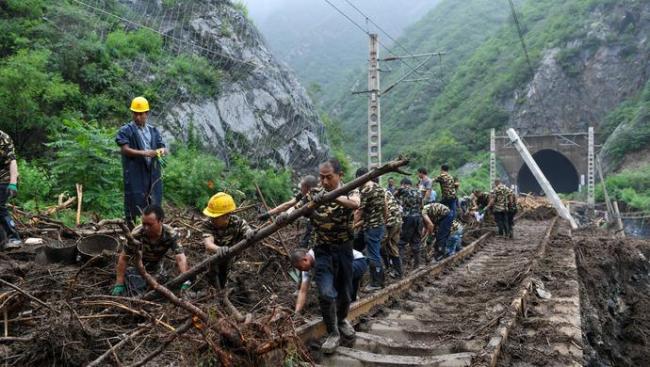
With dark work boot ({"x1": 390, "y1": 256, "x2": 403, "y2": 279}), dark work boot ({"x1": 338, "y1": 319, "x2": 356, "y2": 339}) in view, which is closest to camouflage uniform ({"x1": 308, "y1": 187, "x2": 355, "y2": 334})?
dark work boot ({"x1": 338, "y1": 319, "x2": 356, "y2": 339})

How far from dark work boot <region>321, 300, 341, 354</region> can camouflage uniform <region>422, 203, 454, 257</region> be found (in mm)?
6513

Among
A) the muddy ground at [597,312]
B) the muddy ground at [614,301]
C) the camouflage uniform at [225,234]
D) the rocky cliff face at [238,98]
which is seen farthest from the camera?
the rocky cliff face at [238,98]

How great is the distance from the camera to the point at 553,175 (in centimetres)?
5662

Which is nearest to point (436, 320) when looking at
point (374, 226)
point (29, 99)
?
point (374, 226)

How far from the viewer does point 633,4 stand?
55219mm

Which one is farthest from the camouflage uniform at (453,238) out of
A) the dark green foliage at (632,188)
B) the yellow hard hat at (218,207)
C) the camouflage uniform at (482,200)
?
the dark green foliage at (632,188)

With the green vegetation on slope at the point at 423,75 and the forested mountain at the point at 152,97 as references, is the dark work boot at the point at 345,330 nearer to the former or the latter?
the forested mountain at the point at 152,97

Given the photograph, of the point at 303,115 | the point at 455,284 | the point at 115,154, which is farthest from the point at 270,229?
the point at 303,115

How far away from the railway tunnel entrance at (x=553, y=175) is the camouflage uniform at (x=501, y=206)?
125 feet

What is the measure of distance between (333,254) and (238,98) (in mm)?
A: 17331

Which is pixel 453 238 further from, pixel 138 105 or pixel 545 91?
pixel 545 91

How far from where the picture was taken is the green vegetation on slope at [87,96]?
10477 mm

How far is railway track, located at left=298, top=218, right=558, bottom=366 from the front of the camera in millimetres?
4629

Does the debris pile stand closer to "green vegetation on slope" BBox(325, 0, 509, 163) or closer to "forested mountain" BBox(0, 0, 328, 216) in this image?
"forested mountain" BBox(0, 0, 328, 216)
